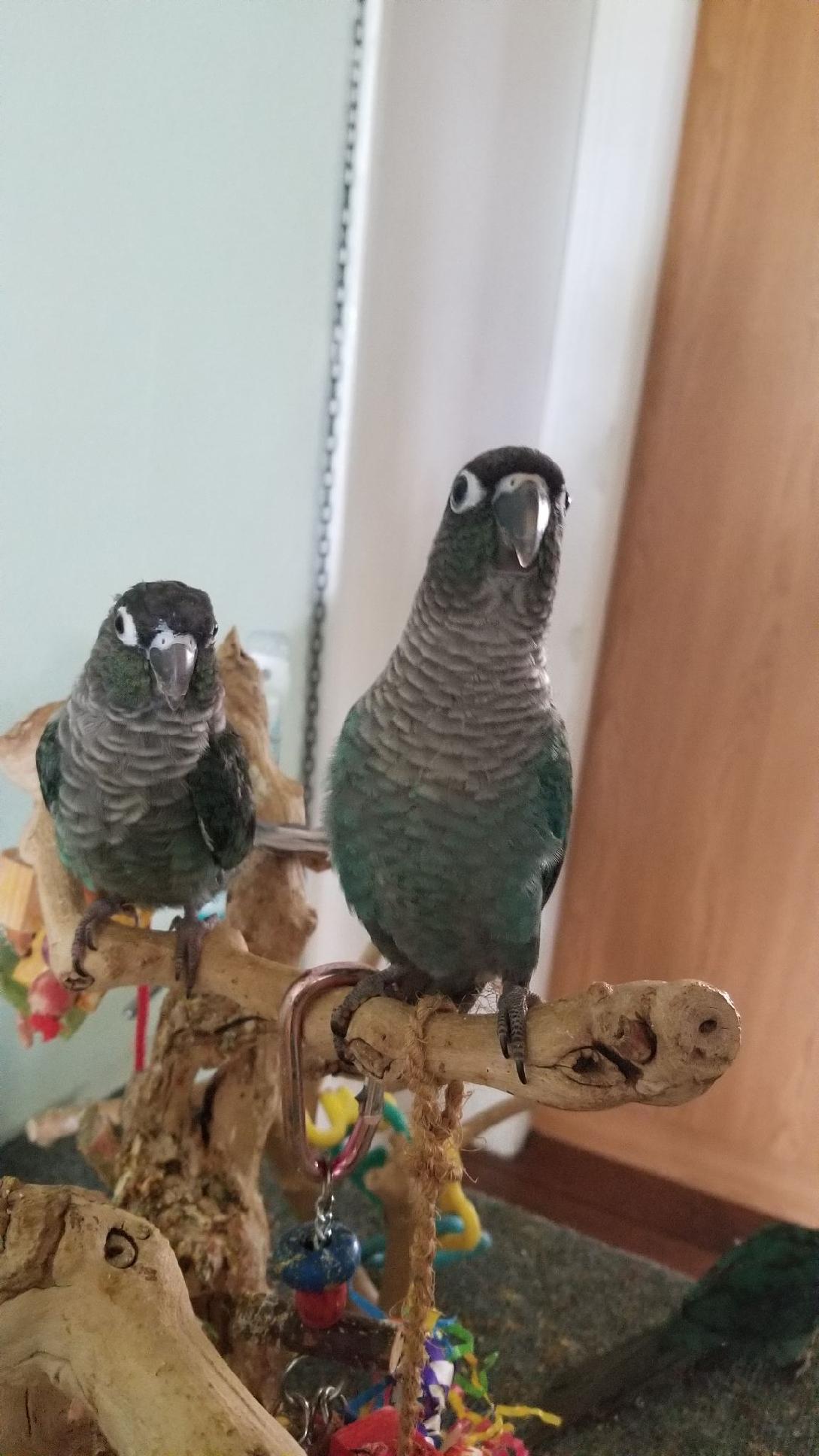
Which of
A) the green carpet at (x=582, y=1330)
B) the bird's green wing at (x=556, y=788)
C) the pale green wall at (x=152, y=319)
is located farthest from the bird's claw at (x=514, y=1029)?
the pale green wall at (x=152, y=319)

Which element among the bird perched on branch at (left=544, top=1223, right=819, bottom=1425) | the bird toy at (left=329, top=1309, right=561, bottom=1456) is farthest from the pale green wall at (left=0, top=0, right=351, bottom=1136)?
the bird perched on branch at (left=544, top=1223, right=819, bottom=1425)

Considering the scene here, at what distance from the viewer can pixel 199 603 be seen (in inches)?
26.4

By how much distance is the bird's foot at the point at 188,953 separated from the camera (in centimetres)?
73

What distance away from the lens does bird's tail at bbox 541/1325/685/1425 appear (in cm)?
92

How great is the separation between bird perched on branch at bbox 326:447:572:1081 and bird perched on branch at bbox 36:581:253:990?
148 mm

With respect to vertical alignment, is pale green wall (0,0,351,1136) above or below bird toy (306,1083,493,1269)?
above

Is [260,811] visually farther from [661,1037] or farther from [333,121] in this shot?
[333,121]

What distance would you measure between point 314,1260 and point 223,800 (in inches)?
14.6

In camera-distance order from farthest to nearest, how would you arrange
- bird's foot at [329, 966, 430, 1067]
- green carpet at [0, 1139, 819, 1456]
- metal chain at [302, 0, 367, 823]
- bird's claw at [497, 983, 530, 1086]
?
metal chain at [302, 0, 367, 823] → green carpet at [0, 1139, 819, 1456] → bird's foot at [329, 966, 430, 1067] → bird's claw at [497, 983, 530, 1086]

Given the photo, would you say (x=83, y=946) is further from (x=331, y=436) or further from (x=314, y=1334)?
(x=331, y=436)

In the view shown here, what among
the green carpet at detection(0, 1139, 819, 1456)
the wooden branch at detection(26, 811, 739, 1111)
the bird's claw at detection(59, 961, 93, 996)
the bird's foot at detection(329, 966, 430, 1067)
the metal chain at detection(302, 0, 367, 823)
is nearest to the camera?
the wooden branch at detection(26, 811, 739, 1111)

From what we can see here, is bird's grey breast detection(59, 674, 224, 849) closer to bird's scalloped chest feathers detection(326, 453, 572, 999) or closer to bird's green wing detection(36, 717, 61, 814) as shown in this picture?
bird's green wing detection(36, 717, 61, 814)

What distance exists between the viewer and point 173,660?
660 mm

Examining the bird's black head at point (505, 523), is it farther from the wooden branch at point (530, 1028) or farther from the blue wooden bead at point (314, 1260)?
the blue wooden bead at point (314, 1260)
